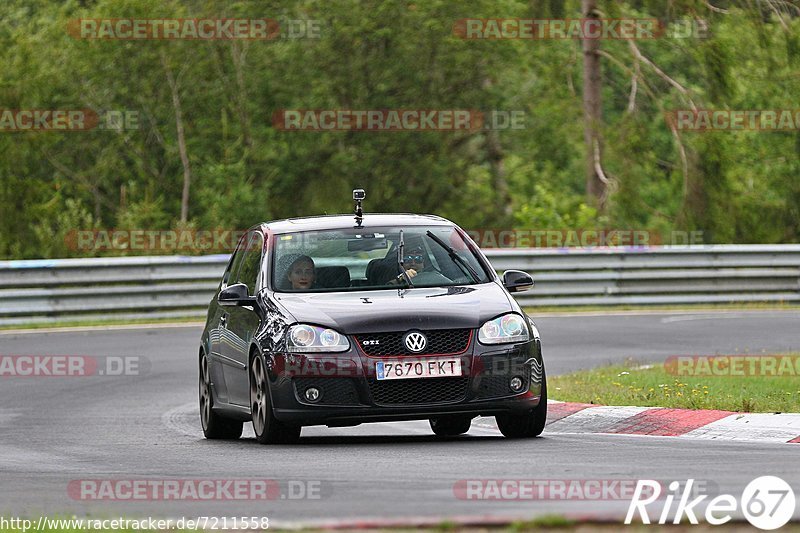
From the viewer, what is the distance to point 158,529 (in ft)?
23.0

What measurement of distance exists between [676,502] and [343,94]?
3627 centimetres

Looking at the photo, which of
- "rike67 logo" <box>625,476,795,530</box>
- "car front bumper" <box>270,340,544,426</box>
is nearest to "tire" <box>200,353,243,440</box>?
"car front bumper" <box>270,340,544,426</box>

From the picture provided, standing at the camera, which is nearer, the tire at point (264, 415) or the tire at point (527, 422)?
the tire at point (264, 415)

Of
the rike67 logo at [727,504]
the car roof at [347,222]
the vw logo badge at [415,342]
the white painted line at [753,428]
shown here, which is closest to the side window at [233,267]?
the car roof at [347,222]

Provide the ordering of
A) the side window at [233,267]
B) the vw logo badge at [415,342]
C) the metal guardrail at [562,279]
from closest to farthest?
→ the vw logo badge at [415,342]
the side window at [233,267]
the metal guardrail at [562,279]

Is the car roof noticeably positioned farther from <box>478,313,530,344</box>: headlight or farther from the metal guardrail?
the metal guardrail

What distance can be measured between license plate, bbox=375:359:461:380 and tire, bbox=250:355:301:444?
0.80 m

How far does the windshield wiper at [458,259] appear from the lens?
12.0 metres

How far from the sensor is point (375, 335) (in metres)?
10.8

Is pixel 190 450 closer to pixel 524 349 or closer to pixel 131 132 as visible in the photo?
pixel 524 349

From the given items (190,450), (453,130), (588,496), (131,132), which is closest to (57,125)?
(131,132)

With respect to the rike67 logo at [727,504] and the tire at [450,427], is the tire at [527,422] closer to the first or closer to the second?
the tire at [450,427]

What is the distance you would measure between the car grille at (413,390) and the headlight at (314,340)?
12.0 inches

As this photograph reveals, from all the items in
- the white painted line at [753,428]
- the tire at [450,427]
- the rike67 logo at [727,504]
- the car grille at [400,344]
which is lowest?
the tire at [450,427]
